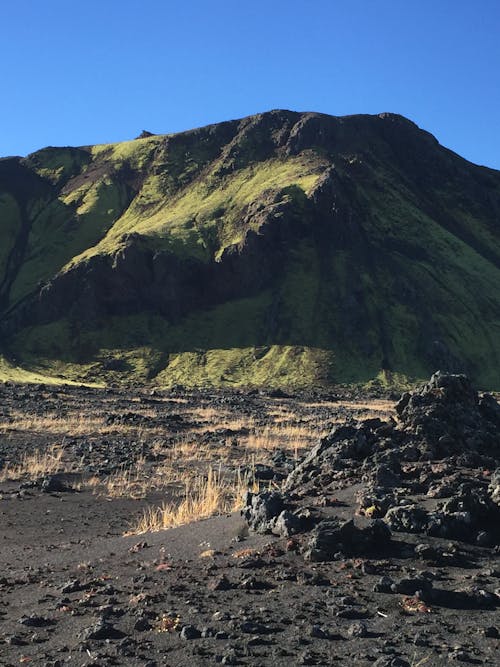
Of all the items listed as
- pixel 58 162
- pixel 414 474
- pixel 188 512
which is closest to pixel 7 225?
pixel 58 162

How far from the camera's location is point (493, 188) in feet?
481

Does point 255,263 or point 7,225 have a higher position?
point 7,225

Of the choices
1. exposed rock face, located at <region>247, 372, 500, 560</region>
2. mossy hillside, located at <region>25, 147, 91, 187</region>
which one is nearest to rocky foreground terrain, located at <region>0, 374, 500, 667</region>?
exposed rock face, located at <region>247, 372, 500, 560</region>

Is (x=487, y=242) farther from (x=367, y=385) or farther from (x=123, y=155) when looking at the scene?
(x=123, y=155)

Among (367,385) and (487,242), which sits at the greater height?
(487,242)

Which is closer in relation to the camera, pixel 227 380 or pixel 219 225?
pixel 227 380

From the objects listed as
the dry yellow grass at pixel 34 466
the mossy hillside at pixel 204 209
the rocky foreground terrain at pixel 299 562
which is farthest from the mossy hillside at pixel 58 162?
the rocky foreground terrain at pixel 299 562

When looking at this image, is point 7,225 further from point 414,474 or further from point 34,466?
point 414,474

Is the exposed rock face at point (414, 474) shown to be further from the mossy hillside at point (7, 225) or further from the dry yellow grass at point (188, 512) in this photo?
the mossy hillside at point (7, 225)

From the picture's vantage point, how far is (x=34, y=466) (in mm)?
20984

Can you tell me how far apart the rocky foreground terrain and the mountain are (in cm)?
6483

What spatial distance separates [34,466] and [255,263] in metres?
82.1

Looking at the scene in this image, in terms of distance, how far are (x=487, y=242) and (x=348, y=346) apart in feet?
172

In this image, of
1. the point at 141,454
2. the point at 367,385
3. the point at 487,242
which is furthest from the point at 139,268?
the point at 141,454
